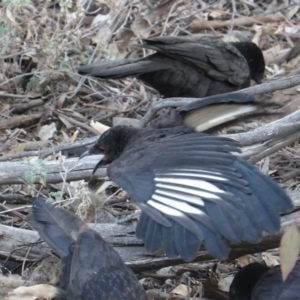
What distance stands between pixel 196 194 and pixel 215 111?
0.94 metres

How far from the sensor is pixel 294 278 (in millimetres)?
4059

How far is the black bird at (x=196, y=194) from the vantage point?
3.57 metres

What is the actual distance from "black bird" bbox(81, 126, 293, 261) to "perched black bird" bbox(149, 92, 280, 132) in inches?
10.8

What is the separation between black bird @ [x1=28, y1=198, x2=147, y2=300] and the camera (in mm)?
3900

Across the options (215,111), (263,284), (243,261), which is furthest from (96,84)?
(263,284)

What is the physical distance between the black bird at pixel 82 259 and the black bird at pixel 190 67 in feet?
6.97

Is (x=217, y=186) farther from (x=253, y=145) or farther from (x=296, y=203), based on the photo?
(x=253, y=145)

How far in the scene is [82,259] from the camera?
4.05m

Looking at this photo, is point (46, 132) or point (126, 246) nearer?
point (126, 246)

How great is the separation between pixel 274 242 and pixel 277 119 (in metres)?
1.22

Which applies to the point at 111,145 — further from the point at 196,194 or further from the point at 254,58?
the point at 254,58

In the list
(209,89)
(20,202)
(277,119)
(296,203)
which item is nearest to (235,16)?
(209,89)

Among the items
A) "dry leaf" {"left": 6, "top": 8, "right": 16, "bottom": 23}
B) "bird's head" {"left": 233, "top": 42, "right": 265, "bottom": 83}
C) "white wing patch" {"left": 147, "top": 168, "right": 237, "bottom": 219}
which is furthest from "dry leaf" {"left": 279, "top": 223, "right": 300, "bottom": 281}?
"bird's head" {"left": 233, "top": 42, "right": 265, "bottom": 83}

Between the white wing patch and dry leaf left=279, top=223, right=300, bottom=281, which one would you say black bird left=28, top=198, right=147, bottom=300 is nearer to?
the white wing patch
